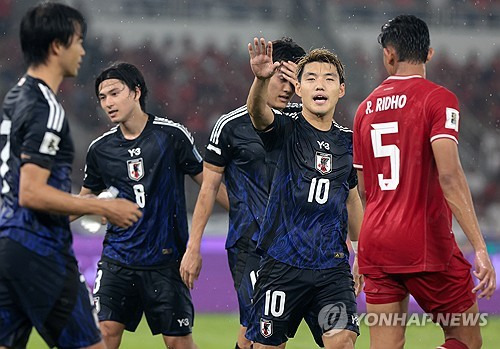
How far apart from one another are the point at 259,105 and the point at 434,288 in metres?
1.40

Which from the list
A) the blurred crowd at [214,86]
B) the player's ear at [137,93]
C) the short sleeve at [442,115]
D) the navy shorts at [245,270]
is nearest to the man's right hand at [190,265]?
the navy shorts at [245,270]

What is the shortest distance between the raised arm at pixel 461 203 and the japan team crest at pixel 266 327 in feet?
4.49

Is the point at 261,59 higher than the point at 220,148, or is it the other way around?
the point at 261,59

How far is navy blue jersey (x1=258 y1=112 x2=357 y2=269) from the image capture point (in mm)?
5863

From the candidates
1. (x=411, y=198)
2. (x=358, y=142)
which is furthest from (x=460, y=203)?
(x=358, y=142)

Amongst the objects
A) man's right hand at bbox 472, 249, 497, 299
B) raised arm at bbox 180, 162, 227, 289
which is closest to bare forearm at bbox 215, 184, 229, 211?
raised arm at bbox 180, 162, 227, 289

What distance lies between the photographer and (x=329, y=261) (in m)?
5.89

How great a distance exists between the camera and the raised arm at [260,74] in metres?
5.13

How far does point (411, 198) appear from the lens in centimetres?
523

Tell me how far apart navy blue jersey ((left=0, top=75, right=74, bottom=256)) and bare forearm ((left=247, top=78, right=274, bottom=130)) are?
1.18 meters

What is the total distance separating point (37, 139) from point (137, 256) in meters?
2.27

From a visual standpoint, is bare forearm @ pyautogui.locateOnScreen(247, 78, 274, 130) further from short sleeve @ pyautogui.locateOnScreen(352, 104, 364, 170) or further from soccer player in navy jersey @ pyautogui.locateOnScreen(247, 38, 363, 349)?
short sleeve @ pyautogui.locateOnScreen(352, 104, 364, 170)

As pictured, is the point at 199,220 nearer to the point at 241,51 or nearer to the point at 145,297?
the point at 145,297

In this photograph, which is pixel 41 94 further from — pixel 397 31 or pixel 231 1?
pixel 231 1
